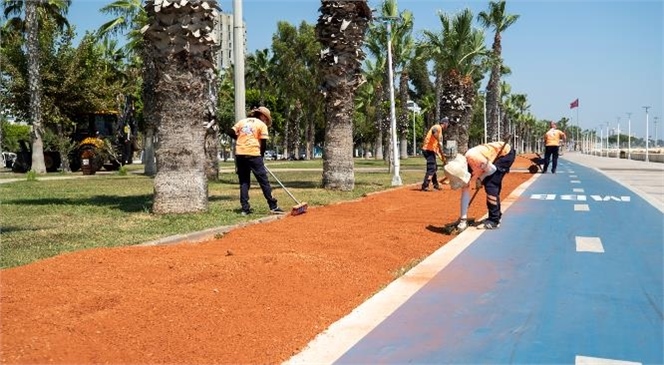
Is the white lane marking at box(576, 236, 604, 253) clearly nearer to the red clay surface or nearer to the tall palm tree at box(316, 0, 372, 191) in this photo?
the red clay surface

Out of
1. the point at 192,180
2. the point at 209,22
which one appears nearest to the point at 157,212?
the point at 192,180

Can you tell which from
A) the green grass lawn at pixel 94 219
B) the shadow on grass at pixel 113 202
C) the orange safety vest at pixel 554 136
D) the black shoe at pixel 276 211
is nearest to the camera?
the green grass lawn at pixel 94 219

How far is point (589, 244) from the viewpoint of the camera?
780 cm

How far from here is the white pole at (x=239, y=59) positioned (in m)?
11.5

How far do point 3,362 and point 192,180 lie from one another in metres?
6.79

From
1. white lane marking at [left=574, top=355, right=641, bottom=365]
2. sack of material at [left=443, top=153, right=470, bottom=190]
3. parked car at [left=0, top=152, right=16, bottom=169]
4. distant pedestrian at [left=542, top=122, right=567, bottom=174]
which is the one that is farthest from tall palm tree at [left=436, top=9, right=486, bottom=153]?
parked car at [left=0, top=152, right=16, bottom=169]

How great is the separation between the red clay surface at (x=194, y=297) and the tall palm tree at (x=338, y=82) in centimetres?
737

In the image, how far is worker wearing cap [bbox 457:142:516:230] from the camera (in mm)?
8844

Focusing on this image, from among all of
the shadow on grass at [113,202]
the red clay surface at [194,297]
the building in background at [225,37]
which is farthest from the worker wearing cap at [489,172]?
the shadow on grass at [113,202]

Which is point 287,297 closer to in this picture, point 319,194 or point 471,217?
point 471,217

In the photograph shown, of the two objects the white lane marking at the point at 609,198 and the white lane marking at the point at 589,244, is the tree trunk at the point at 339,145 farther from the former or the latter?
the white lane marking at the point at 589,244

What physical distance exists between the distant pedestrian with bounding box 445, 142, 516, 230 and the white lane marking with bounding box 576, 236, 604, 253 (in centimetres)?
125

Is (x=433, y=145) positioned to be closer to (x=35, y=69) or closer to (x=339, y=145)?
(x=339, y=145)

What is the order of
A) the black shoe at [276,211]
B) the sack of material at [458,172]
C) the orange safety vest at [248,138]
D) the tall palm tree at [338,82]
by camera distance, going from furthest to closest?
→ 1. the tall palm tree at [338,82]
2. the orange safety vest at [248,138]
3. the black shoe at [276,211]
4. the sack of material at [458,172]
